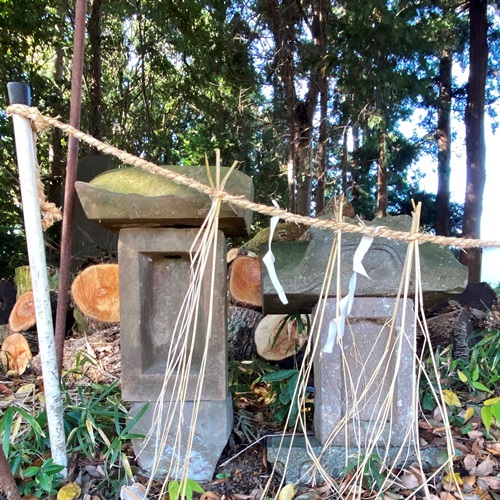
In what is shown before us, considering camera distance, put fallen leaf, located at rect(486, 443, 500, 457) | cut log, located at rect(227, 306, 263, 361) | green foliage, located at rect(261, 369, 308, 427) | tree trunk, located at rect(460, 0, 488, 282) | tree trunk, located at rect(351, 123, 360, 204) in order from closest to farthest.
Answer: fallen leaf, located at rect(486, 443, 500, 457), green foliage, located at rect(261, 369, 308, 427), cut log, located at rect(227, 306, 263, 361), tree trunk, located at rect(460, 0, 488, 282), tree trunk, located at rect(351, 123, 360, 204)

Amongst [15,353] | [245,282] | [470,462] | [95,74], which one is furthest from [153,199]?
[95,74]

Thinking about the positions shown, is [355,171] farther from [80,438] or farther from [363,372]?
[80,438]

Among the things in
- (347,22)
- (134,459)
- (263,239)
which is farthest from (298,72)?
(134,459)

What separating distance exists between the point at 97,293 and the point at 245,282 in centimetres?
106

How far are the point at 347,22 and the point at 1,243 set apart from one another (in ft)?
16.1

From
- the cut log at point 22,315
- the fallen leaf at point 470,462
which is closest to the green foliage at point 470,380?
the fallen leaf at point 470,462

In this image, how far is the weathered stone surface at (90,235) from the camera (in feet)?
13.2

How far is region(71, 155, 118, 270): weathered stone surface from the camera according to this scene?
13.2 ft

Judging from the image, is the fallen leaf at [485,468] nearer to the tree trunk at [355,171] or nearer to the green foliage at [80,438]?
the green foliage at [80,438]

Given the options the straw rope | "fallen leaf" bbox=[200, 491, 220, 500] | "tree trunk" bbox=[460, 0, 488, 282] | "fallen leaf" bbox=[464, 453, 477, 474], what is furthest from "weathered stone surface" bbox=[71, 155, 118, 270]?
"tree trunk" bbox=[460, 0, 488, 282]

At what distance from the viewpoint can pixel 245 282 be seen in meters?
3.08

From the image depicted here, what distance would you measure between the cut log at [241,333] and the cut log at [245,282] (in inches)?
5.1

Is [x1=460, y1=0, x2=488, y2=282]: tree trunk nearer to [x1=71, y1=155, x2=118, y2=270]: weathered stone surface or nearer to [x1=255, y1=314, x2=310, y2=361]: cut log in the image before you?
[x1=255, y1=314, x2=310, y2=361]: cut log

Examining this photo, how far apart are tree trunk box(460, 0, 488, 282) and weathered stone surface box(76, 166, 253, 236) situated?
483 centimetres
